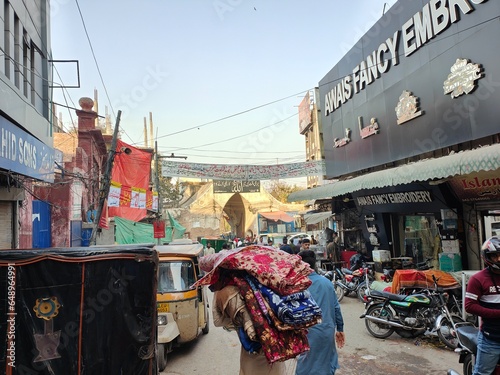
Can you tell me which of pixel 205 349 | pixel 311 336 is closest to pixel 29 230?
pixel 205 349

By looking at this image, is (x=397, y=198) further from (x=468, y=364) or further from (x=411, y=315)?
(x=468, y=364)

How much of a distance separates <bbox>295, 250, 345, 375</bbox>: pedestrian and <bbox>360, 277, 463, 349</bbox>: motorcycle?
353 cm

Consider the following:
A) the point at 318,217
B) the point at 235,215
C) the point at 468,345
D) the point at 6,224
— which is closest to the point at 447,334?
the point at 468,345

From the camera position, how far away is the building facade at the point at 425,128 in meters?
8.41

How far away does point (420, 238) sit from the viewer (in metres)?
12.7

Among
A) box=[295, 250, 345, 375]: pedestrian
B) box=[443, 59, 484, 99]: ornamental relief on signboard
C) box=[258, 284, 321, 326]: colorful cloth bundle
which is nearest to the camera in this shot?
box=[258, 284, 321, 326]: colorful cloth bundle

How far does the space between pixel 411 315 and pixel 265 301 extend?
502 centimetres

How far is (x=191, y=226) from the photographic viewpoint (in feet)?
115

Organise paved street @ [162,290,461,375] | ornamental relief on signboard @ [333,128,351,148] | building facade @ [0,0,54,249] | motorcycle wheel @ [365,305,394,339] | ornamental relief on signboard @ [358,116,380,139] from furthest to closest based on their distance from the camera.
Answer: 1. ornamental relief on signboard @ [333,128,351,148]
2. ornamental relief on signboard @ [358,116,380,139]
3. building facade @ [0,0,54,249]
4. motorcycle wheel @ [365,305,394,339]
5. paved street @ [162,290,461,375]

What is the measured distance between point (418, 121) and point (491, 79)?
273 cm

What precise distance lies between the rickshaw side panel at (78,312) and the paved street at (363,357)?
A: 2737 millimetres

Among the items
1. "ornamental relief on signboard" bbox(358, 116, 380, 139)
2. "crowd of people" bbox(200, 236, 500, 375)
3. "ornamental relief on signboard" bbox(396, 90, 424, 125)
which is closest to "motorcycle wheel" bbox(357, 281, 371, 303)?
"ornamental relief on signboard" bbox(396, 90, 424, 125)

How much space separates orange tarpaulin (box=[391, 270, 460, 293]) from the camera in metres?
7.43

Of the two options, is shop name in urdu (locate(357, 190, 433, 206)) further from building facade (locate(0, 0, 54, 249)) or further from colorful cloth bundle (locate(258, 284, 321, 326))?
building facade (locate(0, 0, 54, 249))
